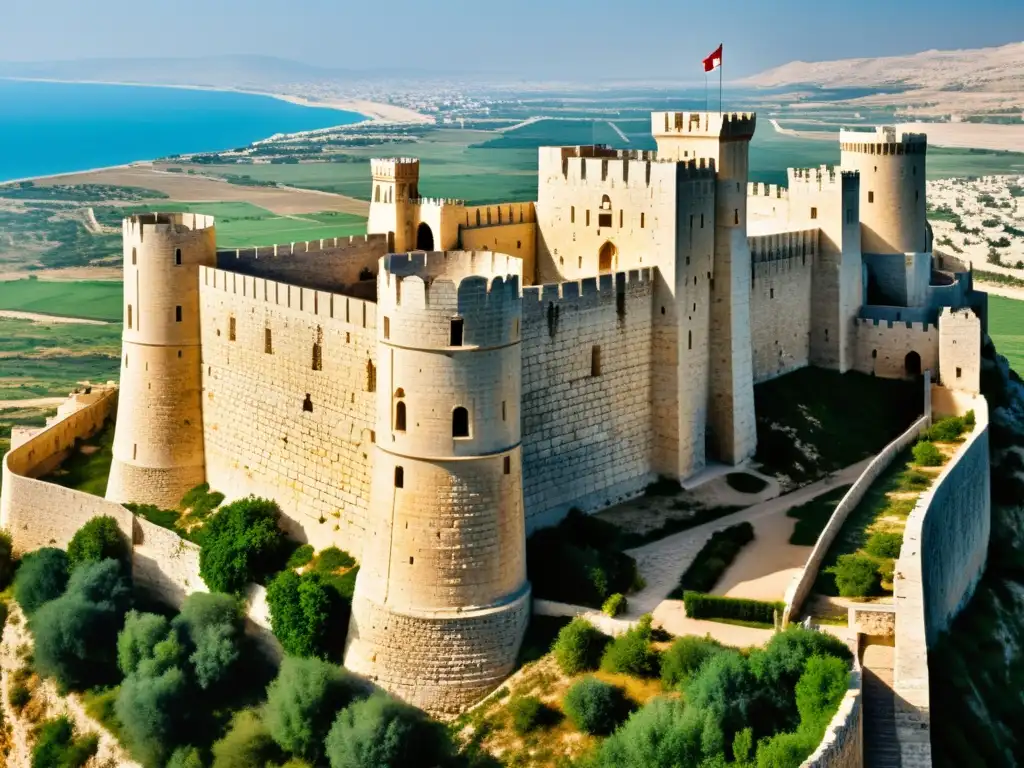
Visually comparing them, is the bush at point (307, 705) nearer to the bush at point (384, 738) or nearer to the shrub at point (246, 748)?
the shrub at point (246, 748)

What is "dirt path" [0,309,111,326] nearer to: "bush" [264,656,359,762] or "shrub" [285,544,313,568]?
"shrub" [285,544,313,568]

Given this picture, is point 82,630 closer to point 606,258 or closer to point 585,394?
point 585,394

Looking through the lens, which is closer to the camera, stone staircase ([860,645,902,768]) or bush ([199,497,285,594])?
stone staircase ([860,645,902,768])

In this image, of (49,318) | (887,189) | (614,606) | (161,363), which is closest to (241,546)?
(161,363)

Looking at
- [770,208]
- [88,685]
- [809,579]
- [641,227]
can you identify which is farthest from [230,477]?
[770,208]

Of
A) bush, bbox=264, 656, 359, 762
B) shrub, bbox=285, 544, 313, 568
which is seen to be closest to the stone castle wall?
shrub, bbox=285, 544, 313, 568

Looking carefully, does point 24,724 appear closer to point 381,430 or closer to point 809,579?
point 381,430
